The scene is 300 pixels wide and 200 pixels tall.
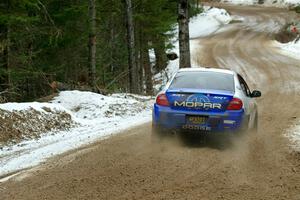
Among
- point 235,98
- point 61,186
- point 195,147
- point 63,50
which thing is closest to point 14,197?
point 61,186

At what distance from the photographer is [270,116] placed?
15547mm

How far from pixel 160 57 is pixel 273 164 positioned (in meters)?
23.8

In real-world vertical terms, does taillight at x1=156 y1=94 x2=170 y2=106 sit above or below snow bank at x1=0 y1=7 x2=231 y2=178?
above

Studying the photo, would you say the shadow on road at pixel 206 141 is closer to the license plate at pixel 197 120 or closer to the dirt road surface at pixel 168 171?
the dirt road surface at pixel 168 171

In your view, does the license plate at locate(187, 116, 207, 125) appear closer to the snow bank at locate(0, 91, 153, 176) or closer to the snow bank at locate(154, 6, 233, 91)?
the snow bank at locate(0, 91, 153, 176)

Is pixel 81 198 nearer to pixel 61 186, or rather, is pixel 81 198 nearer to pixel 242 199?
pixel 61 186

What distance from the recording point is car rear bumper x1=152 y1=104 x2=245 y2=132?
9.64 m

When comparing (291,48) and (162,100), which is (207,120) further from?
(291,48)

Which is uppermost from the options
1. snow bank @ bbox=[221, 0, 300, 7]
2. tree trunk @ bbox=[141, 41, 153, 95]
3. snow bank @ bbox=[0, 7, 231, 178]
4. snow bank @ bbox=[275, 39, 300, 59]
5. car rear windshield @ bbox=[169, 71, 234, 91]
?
car rear windshield @ bbox=[169, 71, 234, 91]

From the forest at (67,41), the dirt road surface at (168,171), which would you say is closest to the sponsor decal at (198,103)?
the dirt road surface at (168,171)

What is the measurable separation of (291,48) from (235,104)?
28.4 metres

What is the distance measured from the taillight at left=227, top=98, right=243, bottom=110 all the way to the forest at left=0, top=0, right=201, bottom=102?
664cm

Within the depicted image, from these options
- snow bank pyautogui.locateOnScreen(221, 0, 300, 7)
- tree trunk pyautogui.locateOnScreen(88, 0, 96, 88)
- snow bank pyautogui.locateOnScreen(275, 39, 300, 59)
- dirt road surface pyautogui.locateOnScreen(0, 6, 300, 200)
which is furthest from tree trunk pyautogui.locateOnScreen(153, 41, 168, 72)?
snow bank pyautogui.locateOnScreen(221, 0, 300, 7)

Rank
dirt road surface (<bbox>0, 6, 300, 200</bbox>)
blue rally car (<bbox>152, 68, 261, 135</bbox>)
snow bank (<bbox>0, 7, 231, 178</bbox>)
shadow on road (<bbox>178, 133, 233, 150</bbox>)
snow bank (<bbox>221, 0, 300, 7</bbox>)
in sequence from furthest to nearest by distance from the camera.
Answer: snow bank (<bbox>221, 0, 300, 7</bbox>) → shadow on road (<bbox>178, 133, 233, 150</bbox>) → blue rally car (<bbox>152, 68, 261, 135</bbox>) → snow bank (<bbox>0, 7, 231, 178</bbox>) → dirt road surface (<bbox>0, 6, 300, 200</bbox>)
